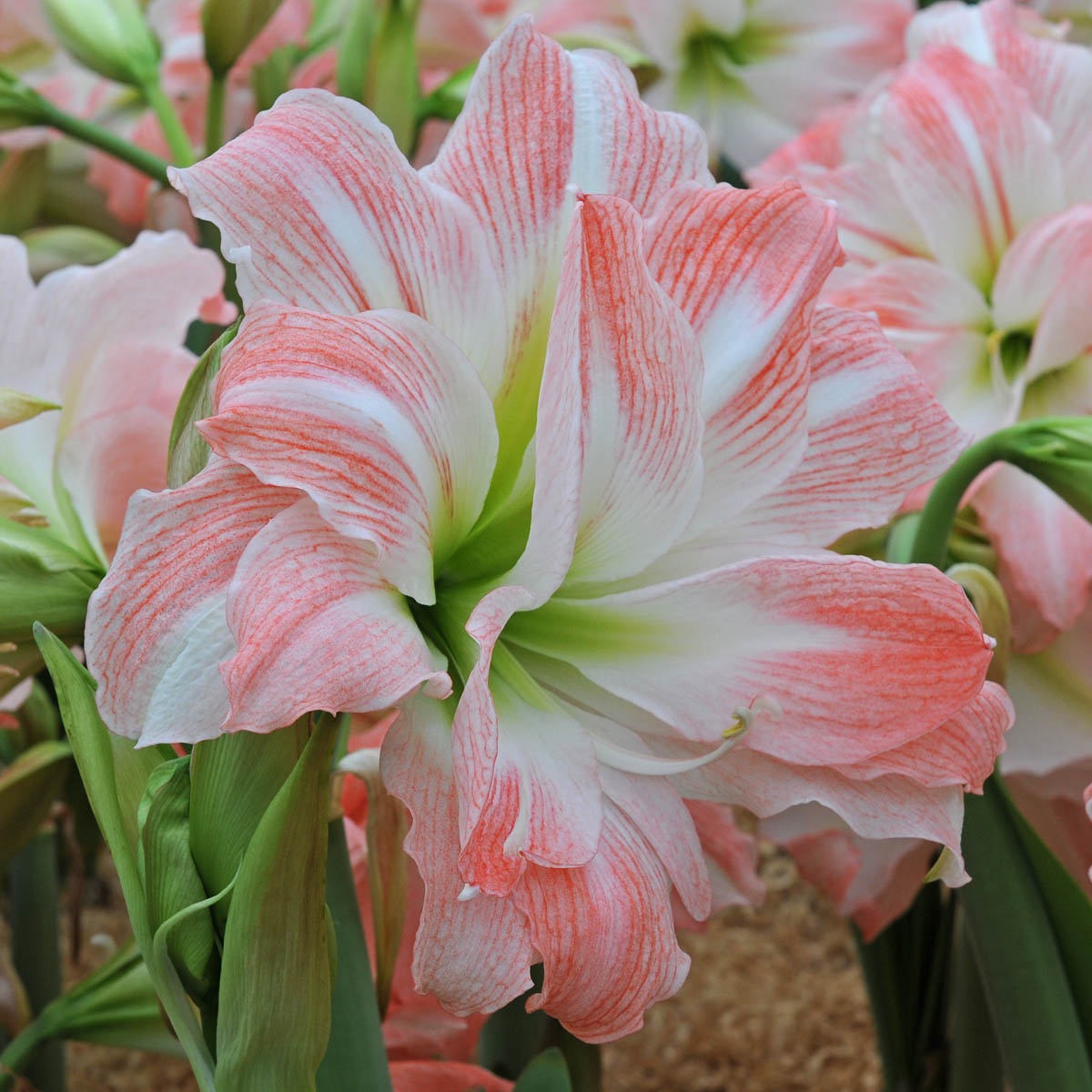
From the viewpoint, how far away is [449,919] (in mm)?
231

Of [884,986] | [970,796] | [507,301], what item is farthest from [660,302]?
[884,986]

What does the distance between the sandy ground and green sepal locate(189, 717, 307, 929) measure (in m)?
0.48

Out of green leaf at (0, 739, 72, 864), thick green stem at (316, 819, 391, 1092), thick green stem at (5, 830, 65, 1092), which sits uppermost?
thick green stem at (316, 819, 391, 1092)

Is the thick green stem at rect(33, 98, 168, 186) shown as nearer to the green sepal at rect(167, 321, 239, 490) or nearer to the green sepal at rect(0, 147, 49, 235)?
the green sepal at rect(0, 147, 49, 235)

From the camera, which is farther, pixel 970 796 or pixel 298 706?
pixel 970 796

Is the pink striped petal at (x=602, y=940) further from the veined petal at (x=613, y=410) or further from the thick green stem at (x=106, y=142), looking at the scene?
the thick green stem at (x=106, y=142)

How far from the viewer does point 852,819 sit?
10.2 inches

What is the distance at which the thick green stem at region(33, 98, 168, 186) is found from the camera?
0.46 meters

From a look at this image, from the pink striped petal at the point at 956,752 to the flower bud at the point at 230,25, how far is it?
32 cm

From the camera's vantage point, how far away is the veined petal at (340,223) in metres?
0.24

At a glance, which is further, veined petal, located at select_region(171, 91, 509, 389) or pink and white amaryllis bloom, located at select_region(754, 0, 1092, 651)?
pink and white amaryllis bloom, located at select_region(754, 0, 1092, 651)

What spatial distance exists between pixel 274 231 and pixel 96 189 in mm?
495

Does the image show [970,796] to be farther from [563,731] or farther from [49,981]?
[49,981]

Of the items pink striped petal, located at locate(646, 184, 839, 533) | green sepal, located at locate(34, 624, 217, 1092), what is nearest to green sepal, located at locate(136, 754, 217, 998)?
green sepal, located at locate(34, 624, 217, 1092)
